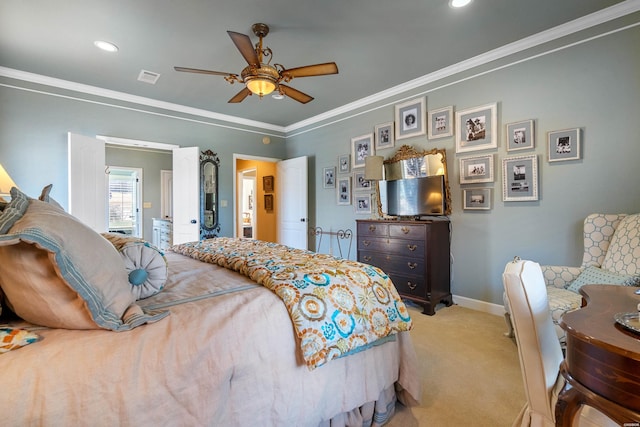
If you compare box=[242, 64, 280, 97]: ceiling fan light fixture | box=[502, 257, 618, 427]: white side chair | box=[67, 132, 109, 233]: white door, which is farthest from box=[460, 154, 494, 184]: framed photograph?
box=[67, 132, 109, 233]: white door

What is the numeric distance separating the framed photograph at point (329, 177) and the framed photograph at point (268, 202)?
1.93 m

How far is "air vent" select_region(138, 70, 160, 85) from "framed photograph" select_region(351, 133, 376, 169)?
275 cm

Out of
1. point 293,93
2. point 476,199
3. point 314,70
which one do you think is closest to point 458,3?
point 314,70

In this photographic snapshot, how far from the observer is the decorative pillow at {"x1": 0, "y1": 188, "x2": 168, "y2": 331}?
0.87m

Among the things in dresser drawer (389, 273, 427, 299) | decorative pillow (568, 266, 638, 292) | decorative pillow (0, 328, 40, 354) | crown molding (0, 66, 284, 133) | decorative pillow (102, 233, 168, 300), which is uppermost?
crown molding (0, 66, 284, 133)

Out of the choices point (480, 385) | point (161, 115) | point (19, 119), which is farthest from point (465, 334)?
point (19, 119)

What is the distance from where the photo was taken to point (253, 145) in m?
5.39

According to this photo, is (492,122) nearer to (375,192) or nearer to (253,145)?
(375,192)

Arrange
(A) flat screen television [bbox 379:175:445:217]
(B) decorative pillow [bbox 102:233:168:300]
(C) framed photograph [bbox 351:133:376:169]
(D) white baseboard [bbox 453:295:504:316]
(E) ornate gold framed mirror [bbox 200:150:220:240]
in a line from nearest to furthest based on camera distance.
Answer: (B) decorative pillow [bbox 102:233:168:300] → (D) white baseboard [bbox 453:295:504:316] → (A) flat screen television [bbox 379:175:445:217] → (C) framed photograph [bbox 351:133:376:169] → (E) ornate gold framed mirror [bbox 200:150:220:240]

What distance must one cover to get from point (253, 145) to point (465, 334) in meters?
4.44

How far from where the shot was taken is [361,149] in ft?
14.4

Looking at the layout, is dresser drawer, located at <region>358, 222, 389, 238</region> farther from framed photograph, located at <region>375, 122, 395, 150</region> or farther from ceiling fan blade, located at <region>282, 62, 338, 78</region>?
ceiling fan blade, located at <region>282, 62, 338, 78</region>

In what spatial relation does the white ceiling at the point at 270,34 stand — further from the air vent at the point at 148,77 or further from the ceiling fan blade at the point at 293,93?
the ceiling fan blade at the point at 293,93

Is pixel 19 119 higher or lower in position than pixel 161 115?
lower
